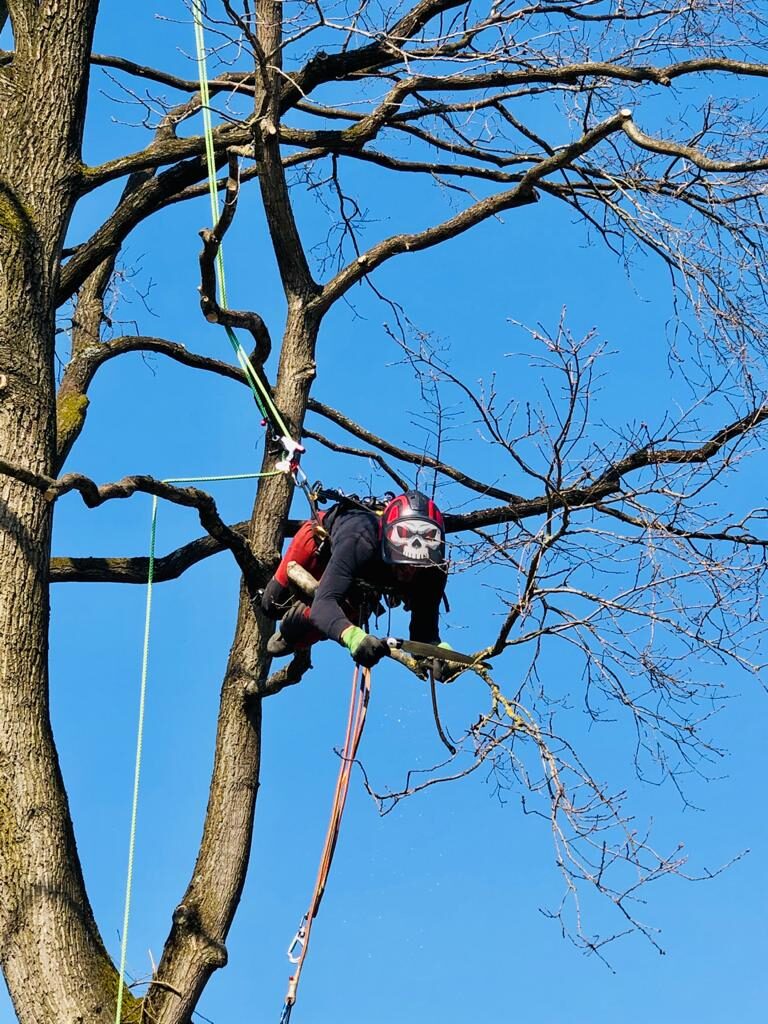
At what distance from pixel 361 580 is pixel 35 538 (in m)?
1.52

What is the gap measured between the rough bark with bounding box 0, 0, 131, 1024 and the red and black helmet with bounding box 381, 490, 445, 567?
5.39ft

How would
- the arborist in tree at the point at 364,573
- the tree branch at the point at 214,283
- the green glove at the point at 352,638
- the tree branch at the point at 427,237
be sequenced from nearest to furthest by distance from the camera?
the green glove at the point at 352,638 → the arborist in tree at the point at 364,573 → the tree branch at the point at 214,283 → the tree branch at the point at 427,237

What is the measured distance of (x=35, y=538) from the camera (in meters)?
6.34

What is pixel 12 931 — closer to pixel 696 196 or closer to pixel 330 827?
pixel 330 827

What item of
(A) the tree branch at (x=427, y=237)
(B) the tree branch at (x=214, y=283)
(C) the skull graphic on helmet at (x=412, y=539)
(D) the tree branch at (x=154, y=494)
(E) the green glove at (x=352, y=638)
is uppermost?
(A) the tree branch at (x=427, y=237)

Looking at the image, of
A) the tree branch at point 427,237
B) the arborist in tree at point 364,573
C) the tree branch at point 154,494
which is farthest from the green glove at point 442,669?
the tree branch at point 427,237

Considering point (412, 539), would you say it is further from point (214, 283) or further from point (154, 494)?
point (214, 283)

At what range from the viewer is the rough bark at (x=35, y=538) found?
5.62 metres

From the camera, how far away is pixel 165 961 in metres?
6.08

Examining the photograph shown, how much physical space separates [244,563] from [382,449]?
7.54 feet

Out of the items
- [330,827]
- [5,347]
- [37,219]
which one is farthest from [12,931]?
[37,219]

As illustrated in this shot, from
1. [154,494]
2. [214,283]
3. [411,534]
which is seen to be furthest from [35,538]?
[411,534]

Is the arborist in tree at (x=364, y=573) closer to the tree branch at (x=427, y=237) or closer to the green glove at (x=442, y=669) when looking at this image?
the green glove at (x=442, y=669)

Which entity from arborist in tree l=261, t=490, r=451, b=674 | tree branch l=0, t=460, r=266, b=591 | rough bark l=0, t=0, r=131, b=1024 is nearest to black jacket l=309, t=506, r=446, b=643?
arborist in tree l=261, t=490, r=451, b=674
